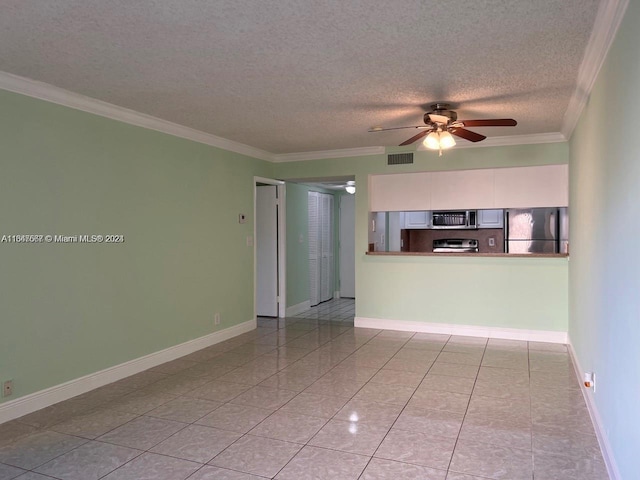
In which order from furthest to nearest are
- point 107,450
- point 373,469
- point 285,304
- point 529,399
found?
1. point 285,304
2. point 529,399
3. point 107,450
4. point 373,469

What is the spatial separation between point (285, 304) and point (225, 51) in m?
4.71

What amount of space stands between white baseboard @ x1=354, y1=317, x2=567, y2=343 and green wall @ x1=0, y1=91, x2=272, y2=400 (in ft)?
6.51

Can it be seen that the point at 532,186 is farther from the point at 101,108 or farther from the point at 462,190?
the point at 101,108

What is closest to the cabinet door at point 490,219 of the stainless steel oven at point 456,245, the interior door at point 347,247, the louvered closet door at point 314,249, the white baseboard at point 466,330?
the stainless steel oven at point 456,245

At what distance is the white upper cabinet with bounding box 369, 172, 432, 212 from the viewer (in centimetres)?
602

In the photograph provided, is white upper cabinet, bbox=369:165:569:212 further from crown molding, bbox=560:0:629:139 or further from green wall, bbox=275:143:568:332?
crown molding, bbox=560:0:629:139

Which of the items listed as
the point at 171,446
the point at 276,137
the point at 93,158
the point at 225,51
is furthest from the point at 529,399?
the point at 93,158

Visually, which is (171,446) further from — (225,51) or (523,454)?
(225,51)

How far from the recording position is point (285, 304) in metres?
7.02

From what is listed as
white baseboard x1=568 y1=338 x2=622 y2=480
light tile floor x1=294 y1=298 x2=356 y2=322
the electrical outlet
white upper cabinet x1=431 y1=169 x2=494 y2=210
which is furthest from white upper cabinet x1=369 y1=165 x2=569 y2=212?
the electrical outlet

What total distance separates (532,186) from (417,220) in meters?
2.48

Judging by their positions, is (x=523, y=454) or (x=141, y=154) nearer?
(x=523, y=454)

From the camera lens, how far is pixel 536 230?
650 cm

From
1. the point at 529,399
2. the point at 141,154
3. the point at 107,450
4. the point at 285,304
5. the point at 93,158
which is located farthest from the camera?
the point at 285,304
